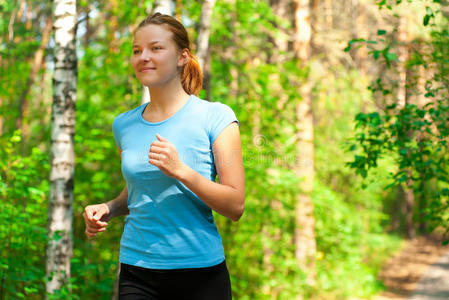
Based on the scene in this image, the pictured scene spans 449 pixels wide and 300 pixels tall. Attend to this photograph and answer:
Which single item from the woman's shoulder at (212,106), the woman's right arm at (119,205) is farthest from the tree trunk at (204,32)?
the woman's shoulder at (212,106)

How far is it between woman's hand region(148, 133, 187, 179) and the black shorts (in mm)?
390

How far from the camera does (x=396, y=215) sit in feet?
77.7

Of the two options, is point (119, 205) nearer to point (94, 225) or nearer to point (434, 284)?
point (94, 225)

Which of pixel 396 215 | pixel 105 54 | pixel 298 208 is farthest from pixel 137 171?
pixel 396 215

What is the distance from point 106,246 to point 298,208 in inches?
160

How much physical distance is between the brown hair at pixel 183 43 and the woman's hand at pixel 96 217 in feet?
1.97

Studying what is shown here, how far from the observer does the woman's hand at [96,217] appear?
1.87 m

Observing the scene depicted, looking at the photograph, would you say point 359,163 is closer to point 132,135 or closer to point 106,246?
point 132,135

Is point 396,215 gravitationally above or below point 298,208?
below

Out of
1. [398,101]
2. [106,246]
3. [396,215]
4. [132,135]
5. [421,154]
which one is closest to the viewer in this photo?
[132,135]

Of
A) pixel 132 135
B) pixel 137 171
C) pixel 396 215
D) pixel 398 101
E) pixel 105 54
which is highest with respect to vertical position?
pixel 105 54

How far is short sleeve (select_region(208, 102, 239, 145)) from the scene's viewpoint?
1714 mm

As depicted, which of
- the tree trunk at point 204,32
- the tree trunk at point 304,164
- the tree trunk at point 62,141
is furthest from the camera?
the tree trunk at point 304,164

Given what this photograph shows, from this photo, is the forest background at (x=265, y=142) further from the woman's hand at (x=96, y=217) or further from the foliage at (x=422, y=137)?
the woman's hand at (x=96, y=217)
